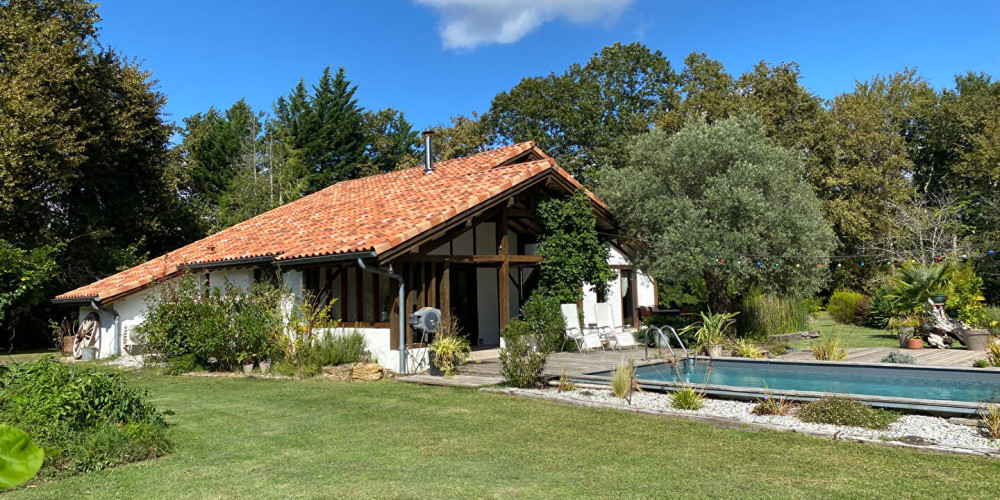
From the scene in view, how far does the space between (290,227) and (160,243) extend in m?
12.7

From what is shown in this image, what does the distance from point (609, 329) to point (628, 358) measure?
3.93 meters

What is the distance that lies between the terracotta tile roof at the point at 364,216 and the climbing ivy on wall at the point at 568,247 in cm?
73

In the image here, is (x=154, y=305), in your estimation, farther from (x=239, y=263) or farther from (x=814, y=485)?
(x=814, y=485)

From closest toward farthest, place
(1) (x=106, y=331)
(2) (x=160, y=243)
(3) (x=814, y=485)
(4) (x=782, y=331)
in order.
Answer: (3) (x=814, y=485), (1) (x=106, y=331), (4) (x=782, y=331), (2) (x=160, y=243)

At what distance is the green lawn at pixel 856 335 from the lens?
17.0 m

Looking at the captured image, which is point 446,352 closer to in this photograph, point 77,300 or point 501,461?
point 501,461

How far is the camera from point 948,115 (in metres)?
33.4

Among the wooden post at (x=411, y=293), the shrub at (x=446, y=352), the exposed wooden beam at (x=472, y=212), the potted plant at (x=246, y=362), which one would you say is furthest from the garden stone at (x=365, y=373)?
the potted plant at (x=246, y=362)

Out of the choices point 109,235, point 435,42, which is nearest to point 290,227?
point 109,235

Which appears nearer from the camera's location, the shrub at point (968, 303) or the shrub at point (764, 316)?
the shrub at point (968, 303)

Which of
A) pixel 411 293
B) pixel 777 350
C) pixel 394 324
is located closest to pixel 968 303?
pixel 777 350

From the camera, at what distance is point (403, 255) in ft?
40.4

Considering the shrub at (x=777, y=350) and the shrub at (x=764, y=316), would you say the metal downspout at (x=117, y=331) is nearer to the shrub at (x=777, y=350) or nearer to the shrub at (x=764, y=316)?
the shrub at (x=777, y=350)

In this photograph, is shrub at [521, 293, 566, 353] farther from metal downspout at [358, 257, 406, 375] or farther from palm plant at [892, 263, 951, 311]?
palm plant at [892, 263, 951, 311]
